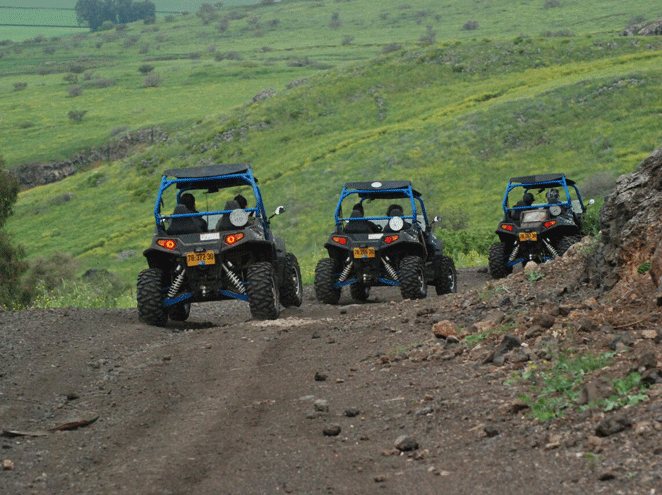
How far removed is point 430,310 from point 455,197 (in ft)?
156

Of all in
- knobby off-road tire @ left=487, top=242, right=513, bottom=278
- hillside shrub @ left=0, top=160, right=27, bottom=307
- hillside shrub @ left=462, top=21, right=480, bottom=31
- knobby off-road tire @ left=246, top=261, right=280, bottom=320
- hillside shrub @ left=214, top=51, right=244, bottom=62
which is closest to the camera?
knobby off-road tire @ left=246, top=261, right=280, bottom=320

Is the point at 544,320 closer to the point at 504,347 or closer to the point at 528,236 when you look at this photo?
the point at 504,347

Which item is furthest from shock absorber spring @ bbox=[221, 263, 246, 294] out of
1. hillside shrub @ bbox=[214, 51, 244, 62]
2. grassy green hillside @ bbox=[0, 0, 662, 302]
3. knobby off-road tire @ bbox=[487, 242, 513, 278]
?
hillside shrub @ bbox=[214, 51, 244, 62]

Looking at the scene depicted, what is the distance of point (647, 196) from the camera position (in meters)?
11.9

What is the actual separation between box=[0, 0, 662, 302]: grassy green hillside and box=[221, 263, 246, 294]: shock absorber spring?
2089 cm

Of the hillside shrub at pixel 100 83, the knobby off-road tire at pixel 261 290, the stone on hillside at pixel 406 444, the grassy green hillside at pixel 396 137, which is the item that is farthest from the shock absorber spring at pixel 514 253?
the hillside shrub at pixel 100 83

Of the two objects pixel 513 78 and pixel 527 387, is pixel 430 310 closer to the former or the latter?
pixel 527 387

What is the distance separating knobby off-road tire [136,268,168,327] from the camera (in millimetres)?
17672

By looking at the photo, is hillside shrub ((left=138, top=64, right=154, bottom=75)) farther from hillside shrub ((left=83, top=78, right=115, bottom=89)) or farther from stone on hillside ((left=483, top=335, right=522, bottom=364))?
stone on hillside ((left=483, top=335, right=522, bottom=364))

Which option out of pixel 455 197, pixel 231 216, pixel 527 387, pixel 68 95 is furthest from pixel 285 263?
pixel 68 95

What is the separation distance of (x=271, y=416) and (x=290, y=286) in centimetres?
1042

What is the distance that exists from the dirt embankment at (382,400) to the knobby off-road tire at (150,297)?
2142 millimetres

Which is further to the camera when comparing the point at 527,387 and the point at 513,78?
the point at 513,78

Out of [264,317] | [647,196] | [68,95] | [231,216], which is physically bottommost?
[68,95]
